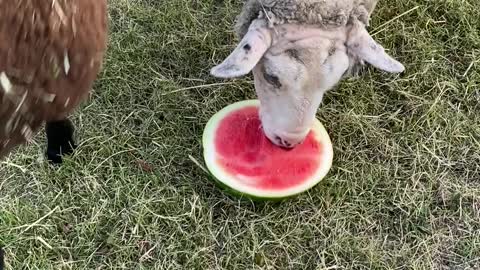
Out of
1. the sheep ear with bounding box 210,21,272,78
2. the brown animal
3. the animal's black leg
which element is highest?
the brown animal

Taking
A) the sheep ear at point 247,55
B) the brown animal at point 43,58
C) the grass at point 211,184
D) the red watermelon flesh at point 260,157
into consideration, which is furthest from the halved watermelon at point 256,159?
the brown animal at point 43,58

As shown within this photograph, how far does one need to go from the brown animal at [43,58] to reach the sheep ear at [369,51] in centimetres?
100

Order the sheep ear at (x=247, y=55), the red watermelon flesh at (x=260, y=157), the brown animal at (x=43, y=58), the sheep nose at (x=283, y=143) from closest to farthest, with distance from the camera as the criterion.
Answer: the brown animal at (x=43, y=58)
the sheep ear at (x=247, y=55)
the sheep nose at (x=283, y=143)
the red watermelon flesh at (x=260, y=157)

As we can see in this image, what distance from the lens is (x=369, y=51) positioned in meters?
2.53

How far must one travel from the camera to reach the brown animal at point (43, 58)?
153 cm

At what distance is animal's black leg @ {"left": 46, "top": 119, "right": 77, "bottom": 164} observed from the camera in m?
2.79

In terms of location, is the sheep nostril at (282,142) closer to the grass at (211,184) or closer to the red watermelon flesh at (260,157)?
the red watermelon flesh at (260,157)

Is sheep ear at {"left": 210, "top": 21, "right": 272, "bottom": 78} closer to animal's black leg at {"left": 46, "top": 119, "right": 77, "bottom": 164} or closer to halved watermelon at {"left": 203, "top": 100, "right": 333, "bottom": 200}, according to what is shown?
halved watermelon at {"left": 203, "top": 100, "right": 333, "bottom": 200}

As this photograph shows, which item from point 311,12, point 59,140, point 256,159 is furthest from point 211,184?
point 311,12

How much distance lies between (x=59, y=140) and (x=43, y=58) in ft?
4.21

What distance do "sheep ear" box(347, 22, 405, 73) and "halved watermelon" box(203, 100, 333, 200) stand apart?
0.47 m

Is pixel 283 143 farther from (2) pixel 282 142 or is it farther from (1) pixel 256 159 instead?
(1) pixel 256 159

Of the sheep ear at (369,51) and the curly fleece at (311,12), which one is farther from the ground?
the curly fleece at (311,12)

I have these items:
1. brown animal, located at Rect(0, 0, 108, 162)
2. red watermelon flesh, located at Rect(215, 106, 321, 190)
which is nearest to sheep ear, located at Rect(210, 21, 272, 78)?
red watermelon flesh, located at Rect(215, 106, 321, 190)
